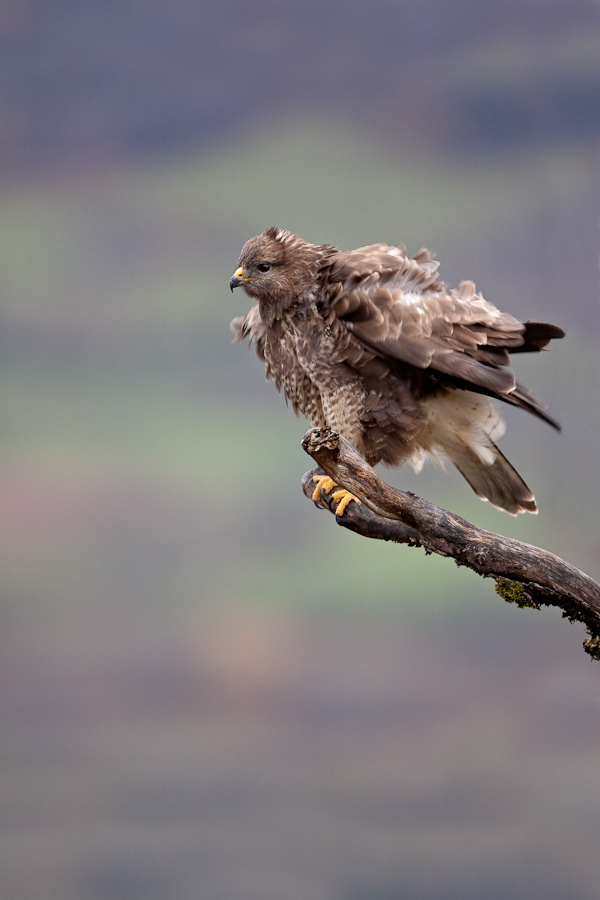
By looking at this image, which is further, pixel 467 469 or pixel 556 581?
pixel 467 469

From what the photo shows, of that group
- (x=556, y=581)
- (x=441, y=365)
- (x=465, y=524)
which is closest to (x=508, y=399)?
(x=441, y=365)

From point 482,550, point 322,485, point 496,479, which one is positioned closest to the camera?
point 482,550

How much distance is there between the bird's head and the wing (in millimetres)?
80

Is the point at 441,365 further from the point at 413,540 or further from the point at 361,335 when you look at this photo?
the point at 413,540

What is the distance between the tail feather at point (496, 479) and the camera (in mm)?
2357

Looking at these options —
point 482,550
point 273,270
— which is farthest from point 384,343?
point 482,550

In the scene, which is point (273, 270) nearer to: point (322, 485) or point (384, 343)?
point (384, 343)

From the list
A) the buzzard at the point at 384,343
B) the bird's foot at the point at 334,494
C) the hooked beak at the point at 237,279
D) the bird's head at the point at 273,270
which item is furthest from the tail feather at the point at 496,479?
the hooked beak at the point at 237,279

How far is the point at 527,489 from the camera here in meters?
2.35

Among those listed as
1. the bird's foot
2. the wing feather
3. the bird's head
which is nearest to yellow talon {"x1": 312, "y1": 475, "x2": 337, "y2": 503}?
the bird's foot

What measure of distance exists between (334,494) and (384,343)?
411mm

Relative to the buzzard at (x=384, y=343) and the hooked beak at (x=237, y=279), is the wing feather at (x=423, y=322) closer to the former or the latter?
the buzzard at (x=384, y=343)

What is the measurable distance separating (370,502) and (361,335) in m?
0.44

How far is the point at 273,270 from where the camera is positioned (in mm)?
2178
